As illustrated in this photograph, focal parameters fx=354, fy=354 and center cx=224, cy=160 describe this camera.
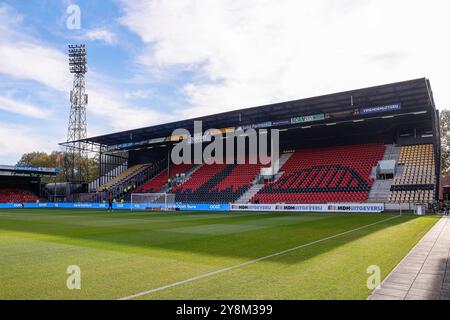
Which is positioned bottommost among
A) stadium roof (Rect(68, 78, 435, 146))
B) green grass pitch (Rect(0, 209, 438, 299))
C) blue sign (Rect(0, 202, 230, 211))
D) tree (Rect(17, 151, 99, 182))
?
blue sign (Rect(0, 202, 230, 211))

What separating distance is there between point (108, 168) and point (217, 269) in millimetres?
58514

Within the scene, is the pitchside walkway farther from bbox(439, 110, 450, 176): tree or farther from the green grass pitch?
bbox(439, 110, 450, 176): tree

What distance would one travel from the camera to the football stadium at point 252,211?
21.6ft

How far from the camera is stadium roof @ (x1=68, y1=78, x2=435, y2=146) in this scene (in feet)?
109

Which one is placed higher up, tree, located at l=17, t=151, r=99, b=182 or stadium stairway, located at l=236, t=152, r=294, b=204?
tree, located at l=17, t=151, r=99, b=182

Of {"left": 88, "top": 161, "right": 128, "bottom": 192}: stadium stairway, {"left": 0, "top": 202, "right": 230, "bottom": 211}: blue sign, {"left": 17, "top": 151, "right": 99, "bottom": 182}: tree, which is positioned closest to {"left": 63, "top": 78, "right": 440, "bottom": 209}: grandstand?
{"left": 0, "top": 202, "right": 230, "bottom": 211}: blue sign

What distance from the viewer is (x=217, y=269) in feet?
24.9

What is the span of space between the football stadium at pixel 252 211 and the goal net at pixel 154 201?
26 cm

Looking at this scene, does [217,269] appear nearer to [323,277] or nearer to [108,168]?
[323,277]

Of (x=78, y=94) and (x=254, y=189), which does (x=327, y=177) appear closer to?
(x=254, y=189)

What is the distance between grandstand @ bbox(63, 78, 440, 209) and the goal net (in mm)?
1600

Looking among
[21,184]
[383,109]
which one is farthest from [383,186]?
[21,184]

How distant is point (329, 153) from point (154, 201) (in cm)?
2326
